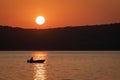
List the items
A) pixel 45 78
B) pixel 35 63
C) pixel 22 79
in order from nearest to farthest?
pixel 22 79
pixel 45 78
pixel 35 63

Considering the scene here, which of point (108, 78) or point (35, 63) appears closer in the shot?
point (108, 78)

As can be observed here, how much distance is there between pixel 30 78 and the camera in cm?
7169

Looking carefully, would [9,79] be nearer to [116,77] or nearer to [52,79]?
[52,79]

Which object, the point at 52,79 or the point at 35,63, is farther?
the point at 35,63

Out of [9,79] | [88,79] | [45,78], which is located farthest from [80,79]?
[9,79]

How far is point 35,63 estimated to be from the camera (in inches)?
4916

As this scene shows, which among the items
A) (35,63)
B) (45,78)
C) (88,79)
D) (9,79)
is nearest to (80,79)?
(88,79)

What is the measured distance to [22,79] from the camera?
2675 inches

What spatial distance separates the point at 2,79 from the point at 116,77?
19107 millimetres

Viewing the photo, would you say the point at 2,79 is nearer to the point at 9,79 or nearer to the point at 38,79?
the point at 9,79

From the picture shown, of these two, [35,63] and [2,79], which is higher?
[35,63]

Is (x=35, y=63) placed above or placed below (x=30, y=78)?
above

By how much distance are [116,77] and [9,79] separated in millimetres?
18002

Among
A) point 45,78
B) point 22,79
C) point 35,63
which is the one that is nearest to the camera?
point 22,79
